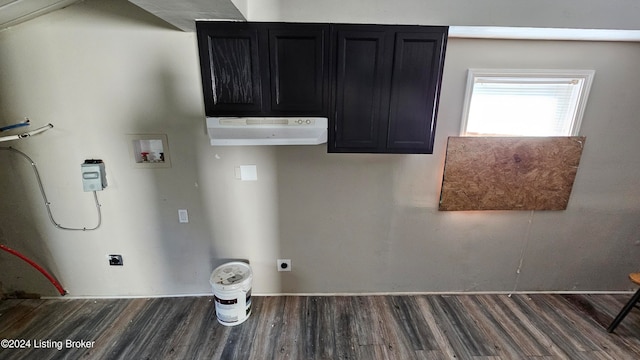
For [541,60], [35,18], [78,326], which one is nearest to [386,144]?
[541,60]

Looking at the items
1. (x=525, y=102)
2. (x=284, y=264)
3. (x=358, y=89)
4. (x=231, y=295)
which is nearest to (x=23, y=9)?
(x=358, y=89)

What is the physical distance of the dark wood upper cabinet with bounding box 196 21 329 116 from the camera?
157 centimetres

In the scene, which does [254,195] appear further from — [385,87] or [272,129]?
[385,87]

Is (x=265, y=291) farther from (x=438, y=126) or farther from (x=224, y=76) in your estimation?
(x=438, y=126)

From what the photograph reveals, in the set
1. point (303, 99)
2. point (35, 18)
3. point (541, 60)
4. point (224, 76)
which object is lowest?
point (303, 99)

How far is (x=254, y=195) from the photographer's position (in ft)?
6.91

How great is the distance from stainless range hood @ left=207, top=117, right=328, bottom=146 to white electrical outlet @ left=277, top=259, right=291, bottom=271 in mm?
1161

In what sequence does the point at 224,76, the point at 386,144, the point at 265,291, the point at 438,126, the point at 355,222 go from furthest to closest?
the point at 265,291 → the point at 355,222 → the point at 438,126 → the point at 386,144 → the point at 224,76

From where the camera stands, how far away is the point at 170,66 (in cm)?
182

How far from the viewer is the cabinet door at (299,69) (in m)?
1.57

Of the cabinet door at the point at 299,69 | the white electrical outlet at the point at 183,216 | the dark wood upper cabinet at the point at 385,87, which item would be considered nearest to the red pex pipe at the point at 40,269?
the white electrical outlet at the point at 183,216

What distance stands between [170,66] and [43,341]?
2228mm

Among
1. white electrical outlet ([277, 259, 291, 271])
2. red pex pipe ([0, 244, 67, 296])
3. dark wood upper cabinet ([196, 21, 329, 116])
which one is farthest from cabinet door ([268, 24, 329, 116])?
red pex pipe ([0, 244, 67, 296])

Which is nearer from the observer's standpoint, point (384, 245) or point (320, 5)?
point (320, 5)
